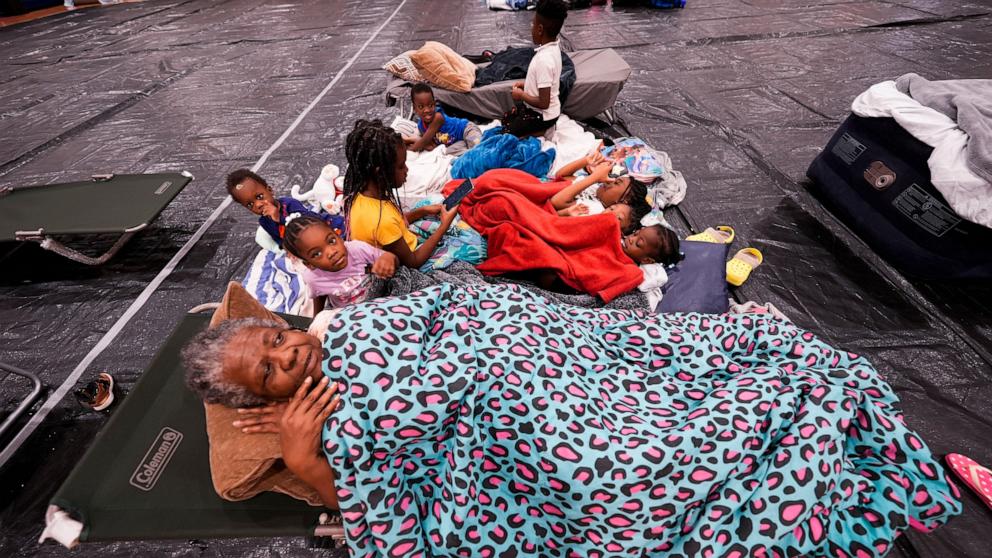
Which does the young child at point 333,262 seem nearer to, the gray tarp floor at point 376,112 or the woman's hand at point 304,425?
the woman's hand at point 304,425

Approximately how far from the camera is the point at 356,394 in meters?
0.97

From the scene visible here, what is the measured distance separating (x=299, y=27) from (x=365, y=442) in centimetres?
703

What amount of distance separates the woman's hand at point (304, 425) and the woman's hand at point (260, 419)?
0.30ft

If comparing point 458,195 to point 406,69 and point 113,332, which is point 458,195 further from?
point 113,332

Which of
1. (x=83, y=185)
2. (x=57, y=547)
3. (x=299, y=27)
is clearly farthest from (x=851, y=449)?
(x=299, y=27)

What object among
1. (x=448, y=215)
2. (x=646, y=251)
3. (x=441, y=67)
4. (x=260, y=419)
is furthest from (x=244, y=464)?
(x=441, y=67)

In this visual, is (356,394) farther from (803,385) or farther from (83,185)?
(83,185)

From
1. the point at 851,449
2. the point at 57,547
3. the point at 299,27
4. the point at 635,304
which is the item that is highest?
the point at 299,27

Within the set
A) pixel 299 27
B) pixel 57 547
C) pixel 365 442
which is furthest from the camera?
pixel 299 27

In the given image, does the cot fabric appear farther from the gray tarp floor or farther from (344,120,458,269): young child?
the gray tarp floor

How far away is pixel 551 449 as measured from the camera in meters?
0.94

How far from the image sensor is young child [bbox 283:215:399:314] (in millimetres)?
1514

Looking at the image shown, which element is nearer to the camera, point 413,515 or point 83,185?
point 413,515

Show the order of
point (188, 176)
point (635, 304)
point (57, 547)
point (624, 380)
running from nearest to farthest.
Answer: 1. point (624, 380)
2. point (57, 547)
3. point (635, 304)
4. point (188, 176)
